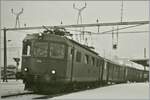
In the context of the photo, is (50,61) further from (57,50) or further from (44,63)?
(57,50)

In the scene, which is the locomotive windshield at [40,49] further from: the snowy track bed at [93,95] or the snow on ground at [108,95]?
the snow on ground at [108,95]

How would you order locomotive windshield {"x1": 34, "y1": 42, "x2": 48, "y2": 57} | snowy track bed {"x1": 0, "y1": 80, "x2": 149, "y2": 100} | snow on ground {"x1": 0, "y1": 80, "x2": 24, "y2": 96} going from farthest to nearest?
snow on ground {"x1": 0, "y1": 80, "x2": 24, "y2": 96}
locomotive windshield {"x1": 34, "y1": 42, "x2": 48, "y2": 57}
snowy track bed {"x1": 0, "y1": 80, "x2": 149, "y2": 100}

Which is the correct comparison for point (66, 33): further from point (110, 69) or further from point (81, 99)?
point (110, 69)

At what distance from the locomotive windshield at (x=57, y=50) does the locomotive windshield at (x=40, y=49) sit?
261mm

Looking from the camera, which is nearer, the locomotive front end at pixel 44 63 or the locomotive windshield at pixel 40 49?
the locomotive front end at pixel 44 63

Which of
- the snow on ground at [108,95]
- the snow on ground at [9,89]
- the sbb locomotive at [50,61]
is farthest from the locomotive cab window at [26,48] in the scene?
the snow on ground at [108,95]

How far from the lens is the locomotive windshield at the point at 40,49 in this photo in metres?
17.1

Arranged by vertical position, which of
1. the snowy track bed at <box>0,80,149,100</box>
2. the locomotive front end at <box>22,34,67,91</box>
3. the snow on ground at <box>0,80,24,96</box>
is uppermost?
the locomotive front end at <box>22,34,67,91</box>

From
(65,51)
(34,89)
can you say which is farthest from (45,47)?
(34,89)

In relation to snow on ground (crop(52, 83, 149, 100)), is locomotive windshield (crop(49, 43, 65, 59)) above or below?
above

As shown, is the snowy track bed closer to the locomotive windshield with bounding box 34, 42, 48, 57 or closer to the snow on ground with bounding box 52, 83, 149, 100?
the snow on ground with bounding box 52, 83, 149, 100

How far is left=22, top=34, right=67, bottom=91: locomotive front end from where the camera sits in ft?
54.4

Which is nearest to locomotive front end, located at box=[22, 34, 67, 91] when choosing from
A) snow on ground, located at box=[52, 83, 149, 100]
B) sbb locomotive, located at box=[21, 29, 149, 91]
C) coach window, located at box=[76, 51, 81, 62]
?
sbb locomotive, located at box=[21, 29, 149, 91]

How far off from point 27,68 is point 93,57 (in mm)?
6239
